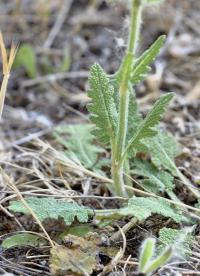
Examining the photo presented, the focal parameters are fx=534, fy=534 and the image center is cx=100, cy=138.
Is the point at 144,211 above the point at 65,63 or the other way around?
the other way around

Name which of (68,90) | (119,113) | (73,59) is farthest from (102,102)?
(73,59)

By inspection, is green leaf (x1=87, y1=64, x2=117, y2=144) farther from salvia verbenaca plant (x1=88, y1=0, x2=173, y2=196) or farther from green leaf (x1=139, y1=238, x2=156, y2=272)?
green leaf (x1=139, y1=238, x2=156, y2=272)

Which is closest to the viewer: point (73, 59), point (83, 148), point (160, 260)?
point (160, 260)

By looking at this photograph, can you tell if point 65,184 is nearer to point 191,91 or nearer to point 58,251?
point 58,251

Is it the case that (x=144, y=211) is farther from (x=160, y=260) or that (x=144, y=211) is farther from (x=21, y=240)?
(x=21, y=240)

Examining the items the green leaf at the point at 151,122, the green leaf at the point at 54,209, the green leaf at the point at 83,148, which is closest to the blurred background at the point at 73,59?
the green leaf at the point at 83,148

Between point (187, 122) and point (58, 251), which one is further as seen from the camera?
point (187, 122)

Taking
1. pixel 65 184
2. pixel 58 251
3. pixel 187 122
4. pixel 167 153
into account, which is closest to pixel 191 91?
pixel 187 122
